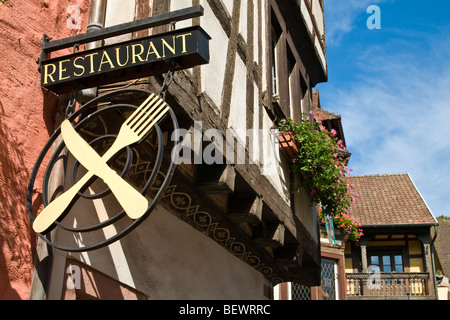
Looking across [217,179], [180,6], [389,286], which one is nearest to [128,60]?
[180,6]

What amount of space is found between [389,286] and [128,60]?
20871 mm

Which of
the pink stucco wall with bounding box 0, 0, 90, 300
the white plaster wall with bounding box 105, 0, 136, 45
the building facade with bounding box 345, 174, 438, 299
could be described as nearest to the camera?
the pink stucco wall with bounding box 0, 0, 90, 300

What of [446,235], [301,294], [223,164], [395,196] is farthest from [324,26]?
[446,235]

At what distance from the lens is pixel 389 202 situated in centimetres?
2536

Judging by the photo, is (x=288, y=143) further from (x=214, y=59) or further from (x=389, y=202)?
(x=389, y=202)

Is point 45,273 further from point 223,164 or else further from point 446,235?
point 446,235

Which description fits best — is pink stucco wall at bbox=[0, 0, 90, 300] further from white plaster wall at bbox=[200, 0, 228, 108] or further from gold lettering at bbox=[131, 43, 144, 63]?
white plaster wall at bbox=[200, 0, 228, 108]

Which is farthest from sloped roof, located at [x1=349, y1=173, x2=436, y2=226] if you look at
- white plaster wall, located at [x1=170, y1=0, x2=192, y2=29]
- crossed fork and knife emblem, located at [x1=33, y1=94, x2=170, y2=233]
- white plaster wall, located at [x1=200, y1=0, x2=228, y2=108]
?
crossed fork and knife emblem, located at [x1=33, y1=94, x2=170, y2=233]

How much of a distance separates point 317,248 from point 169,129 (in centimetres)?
509

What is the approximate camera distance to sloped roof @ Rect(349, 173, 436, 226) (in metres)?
24.0

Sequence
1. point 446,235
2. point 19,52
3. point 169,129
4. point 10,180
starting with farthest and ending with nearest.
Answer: point 446,235, point 169,129, point 19,52, point 10,180

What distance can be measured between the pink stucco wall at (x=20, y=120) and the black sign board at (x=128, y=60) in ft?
0.60

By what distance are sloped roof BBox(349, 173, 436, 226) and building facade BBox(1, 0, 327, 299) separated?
1534cm
